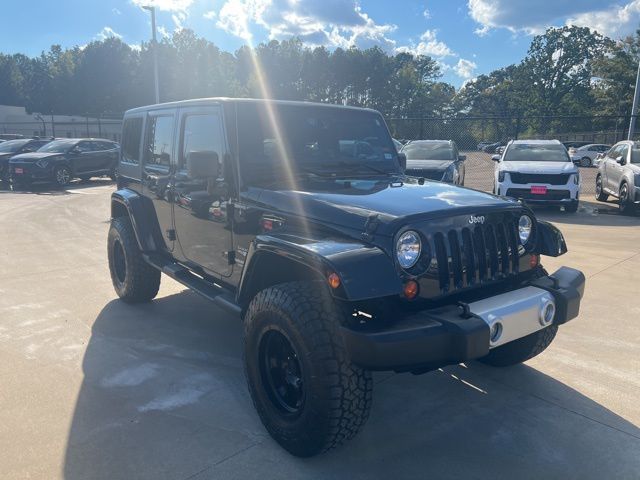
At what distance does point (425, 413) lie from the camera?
3.32 m

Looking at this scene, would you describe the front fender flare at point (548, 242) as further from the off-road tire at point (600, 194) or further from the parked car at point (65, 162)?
the parked car at point (65, 162)

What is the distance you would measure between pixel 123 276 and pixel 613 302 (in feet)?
16.6

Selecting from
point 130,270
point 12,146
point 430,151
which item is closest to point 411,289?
point 130,270

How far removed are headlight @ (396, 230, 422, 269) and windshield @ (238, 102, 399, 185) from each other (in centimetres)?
121

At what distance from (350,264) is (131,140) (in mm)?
3837

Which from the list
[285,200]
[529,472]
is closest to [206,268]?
[285,200]

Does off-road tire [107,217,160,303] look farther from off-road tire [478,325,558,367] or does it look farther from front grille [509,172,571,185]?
front grille [509,172,571,185]

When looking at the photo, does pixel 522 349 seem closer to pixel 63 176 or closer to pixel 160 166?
pixel 160 166

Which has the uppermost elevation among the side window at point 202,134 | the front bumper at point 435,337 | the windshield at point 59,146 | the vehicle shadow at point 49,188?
the side window at point 202,134

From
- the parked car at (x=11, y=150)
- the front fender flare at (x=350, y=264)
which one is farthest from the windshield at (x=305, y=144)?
the parked car at (x=11, y=150)

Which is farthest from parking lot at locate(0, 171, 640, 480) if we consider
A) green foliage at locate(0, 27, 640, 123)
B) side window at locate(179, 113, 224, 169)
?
green foliage at locate(0, 27, 640, 123)

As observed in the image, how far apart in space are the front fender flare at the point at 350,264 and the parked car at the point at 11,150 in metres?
18.6

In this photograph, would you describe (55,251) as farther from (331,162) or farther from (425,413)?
(425,413)

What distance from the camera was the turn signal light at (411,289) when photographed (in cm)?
272
